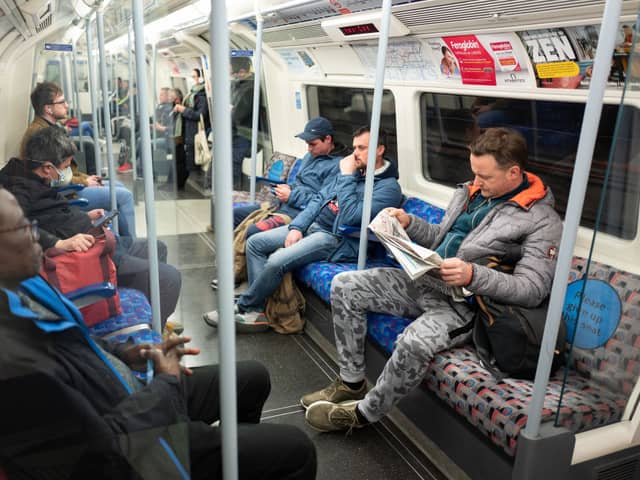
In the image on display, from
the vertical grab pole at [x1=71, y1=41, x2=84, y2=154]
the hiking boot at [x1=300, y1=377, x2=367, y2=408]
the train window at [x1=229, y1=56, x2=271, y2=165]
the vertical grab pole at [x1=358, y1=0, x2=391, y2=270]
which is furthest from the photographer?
the train window at [x1=229, y1=56, x2=271, y2=165]

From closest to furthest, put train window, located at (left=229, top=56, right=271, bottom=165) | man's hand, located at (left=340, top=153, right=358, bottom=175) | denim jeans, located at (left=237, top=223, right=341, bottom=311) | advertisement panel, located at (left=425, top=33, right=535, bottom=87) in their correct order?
advertisement panel, located at (left=425, top=33, right=535, bottom=87)
denim jeans, located at (left=237, top=223, right=341, bottom=311)
man's hand, located at (left=340, top=153, right=358, bottom=175)
train window, located at (left=229, top=56, right=271, bottom=165)

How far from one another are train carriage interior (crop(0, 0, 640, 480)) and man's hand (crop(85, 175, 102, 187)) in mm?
31

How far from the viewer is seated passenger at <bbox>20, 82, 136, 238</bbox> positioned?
47.0 inches

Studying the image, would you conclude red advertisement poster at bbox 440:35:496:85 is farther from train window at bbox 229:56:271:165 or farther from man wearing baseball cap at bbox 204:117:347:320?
train window at bbox 229:56:271:165

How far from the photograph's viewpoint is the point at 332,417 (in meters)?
2.98

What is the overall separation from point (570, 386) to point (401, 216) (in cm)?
136

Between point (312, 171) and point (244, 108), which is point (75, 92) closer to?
point (312, 171)

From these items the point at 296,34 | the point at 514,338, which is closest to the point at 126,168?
the point at 514,338

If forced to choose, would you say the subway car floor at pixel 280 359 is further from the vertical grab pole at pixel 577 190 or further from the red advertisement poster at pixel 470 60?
the red advertisement poster at pixel 470 60

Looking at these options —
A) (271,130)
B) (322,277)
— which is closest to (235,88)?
(271,130)

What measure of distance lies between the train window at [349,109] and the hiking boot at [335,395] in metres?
2.52

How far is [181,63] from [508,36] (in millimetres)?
9627

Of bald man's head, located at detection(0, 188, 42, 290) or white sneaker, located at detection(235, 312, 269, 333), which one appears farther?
white sneaker, located at detection(235, 312, 269, 333)

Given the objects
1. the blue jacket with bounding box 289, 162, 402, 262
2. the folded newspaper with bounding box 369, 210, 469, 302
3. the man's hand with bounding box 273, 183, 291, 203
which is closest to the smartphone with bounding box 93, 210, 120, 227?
the folded newspaper with bounding box 369, 210, 469, 302
